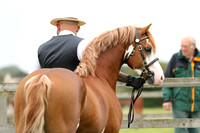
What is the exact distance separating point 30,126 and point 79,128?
512mm

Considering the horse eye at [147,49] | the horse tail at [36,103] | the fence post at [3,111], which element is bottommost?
the fence post at [3,111]

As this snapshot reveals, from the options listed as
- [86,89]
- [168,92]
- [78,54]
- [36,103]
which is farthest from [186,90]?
[36,103]

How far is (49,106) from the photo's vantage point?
8.64 ft

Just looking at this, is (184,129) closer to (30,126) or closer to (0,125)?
(0,125)

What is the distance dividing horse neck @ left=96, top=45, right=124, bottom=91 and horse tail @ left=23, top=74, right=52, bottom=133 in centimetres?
113

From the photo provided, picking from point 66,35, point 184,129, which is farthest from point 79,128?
point 184,129

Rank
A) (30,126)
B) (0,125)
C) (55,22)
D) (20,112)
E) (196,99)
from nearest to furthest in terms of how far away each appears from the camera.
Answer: (30,126), (20,112), (55,22), (0,125), (196,99)

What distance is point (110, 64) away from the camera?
12.7 ft

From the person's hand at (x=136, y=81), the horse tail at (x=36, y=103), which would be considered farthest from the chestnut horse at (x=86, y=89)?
the person's hand at (x=136, y=81)

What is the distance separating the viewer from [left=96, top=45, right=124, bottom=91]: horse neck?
377 cm

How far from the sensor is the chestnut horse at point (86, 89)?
2633 mm

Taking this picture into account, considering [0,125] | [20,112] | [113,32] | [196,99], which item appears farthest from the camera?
[196,99]

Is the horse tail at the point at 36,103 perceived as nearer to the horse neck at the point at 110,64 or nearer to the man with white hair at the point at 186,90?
the horse neck at the point at 110,64

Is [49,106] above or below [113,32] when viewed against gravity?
below
